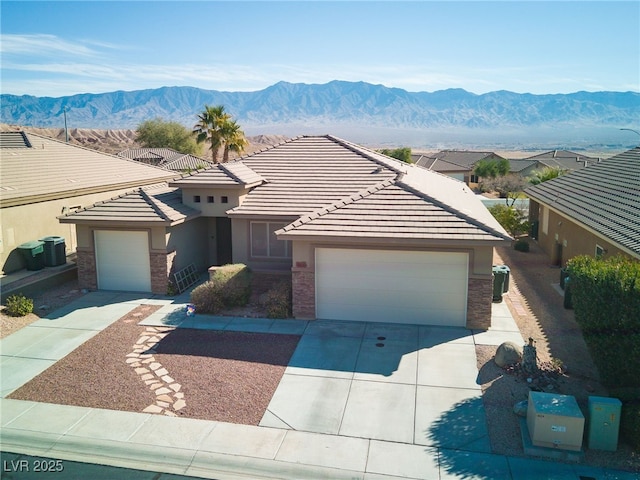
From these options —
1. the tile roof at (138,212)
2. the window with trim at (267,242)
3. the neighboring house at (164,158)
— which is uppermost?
the neighboring house at (164,158)

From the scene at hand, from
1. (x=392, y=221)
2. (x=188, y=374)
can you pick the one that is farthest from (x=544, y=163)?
(x=188, y=374)

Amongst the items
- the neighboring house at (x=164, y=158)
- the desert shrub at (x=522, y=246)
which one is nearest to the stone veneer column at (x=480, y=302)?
the desert shrub at (x=522, y=246)

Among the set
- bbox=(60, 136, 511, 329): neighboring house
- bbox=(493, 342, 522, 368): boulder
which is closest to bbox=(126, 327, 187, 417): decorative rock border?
bbox=(60, 136, 511, 329): neighboring house

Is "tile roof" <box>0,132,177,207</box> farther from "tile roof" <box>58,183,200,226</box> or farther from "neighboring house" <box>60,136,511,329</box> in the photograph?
"neighboring house" <box>60,136,511,329</box>

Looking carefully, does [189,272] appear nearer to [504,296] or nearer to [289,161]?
[289,161]

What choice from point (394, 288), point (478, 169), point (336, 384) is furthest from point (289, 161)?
point (478, 169)

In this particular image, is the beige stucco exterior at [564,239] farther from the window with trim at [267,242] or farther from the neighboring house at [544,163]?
A: the neighboring house at [544,163]

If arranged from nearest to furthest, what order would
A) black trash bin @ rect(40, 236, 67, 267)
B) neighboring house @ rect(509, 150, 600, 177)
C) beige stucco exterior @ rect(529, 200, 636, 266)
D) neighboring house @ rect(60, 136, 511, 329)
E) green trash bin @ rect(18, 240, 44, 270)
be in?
neighboring house @ rect(60, 136, 511, 329) < beige stucco exterior @ rect(529, 200, 636, 266) < green trash bin @ rect(18, 240, 44, 270) < black trash bin @ rect(40, 236, 67, 267) < neighboring house @ rect(509, 150, 600, 177)
